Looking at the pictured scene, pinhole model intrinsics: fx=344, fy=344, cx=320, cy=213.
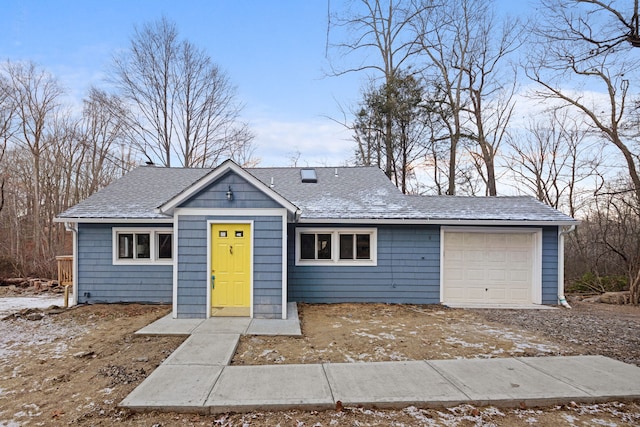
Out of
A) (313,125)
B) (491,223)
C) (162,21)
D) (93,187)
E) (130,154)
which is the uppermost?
(162,21)

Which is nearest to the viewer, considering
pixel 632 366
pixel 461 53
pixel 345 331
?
pixel 632 366

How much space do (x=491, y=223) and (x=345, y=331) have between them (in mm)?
5246

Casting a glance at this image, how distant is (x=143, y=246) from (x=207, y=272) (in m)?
3.15

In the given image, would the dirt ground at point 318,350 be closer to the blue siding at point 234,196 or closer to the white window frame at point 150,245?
the white window frame at point 150,245

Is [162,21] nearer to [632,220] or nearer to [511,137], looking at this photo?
[511,137]

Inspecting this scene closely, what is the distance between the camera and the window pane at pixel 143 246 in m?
9.16

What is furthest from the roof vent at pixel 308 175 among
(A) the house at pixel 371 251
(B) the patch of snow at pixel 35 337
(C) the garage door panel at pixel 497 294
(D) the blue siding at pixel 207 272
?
(B) the patch of snow at pixel 35 337

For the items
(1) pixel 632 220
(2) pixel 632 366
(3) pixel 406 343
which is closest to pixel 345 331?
(3) pixel 406 343

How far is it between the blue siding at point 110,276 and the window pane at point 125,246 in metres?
0.21

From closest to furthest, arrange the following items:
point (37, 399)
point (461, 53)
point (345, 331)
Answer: point (37, 399), point (345, 331), point (461, 53)

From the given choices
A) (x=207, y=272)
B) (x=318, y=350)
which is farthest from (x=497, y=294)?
(x=207, y=272)

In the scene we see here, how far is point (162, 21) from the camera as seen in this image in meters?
19.2

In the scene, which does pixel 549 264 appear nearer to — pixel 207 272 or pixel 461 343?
pixel 461 343

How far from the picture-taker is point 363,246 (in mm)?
9359
